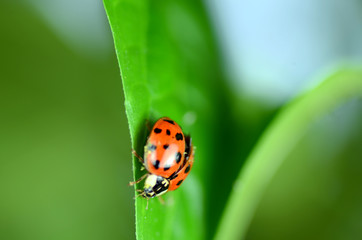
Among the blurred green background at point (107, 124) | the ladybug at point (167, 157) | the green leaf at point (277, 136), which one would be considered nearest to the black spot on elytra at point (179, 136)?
the ladybug at point (167, 157)

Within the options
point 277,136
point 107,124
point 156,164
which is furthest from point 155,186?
point 107,124

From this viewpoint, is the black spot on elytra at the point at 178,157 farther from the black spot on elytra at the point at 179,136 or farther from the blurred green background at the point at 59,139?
the blurred green background at the point at 59,139

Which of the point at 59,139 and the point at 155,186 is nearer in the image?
the point at 155,186

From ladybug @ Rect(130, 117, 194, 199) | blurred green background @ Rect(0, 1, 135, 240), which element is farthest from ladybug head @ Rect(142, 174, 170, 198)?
blurred green background @ Rect(0, 1, 135, 240)

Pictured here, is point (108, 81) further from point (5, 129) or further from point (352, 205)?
point (352, 205)

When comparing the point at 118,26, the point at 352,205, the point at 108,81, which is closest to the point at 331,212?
the point at 352,205

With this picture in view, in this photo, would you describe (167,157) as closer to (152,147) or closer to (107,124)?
(152,147)
